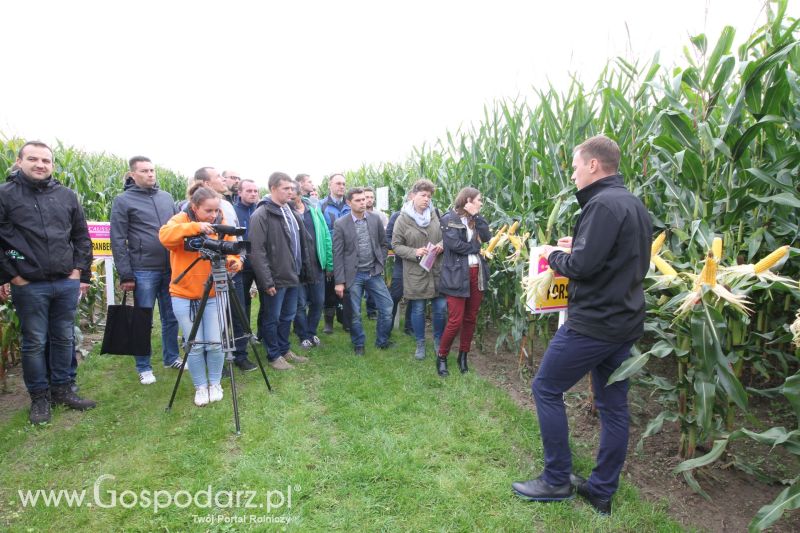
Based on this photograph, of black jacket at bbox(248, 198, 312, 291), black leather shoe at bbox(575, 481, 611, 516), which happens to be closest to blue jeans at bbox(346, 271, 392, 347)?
black jacket at bbox(248, 198, 312, 291)

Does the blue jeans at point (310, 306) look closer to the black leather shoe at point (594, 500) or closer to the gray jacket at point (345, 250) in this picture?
the gray jacket at point (345, 250)

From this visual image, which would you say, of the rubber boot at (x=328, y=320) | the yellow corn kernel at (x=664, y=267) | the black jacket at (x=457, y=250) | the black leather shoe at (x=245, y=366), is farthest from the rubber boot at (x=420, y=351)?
the yellow corn kernel at (x=664, y=267)

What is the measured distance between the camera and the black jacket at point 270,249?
4973mm

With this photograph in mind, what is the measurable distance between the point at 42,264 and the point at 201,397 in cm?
177

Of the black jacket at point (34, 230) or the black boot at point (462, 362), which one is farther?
the black boot at point (462, 362)

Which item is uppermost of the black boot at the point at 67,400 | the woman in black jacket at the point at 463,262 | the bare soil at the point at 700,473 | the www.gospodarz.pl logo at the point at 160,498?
the woman in black jacket at the point at 463,262

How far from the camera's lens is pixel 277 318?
5.31 meters

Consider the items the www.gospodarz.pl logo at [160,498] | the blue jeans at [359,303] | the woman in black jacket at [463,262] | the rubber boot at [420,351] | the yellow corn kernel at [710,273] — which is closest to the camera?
the yellow corn kernel at [710,273]

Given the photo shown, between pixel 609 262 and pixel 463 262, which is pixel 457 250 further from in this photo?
pixel 609 262

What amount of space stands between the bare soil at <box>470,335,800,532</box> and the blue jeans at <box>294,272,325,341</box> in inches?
120

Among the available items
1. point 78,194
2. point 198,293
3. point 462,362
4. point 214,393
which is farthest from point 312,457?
point 78,194

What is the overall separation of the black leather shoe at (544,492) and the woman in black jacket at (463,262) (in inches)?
83.8

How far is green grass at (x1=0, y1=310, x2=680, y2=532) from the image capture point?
9.21 feet

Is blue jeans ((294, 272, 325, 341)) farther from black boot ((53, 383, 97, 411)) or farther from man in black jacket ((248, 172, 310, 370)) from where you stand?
black boot ((53, 383, 97, 411))
